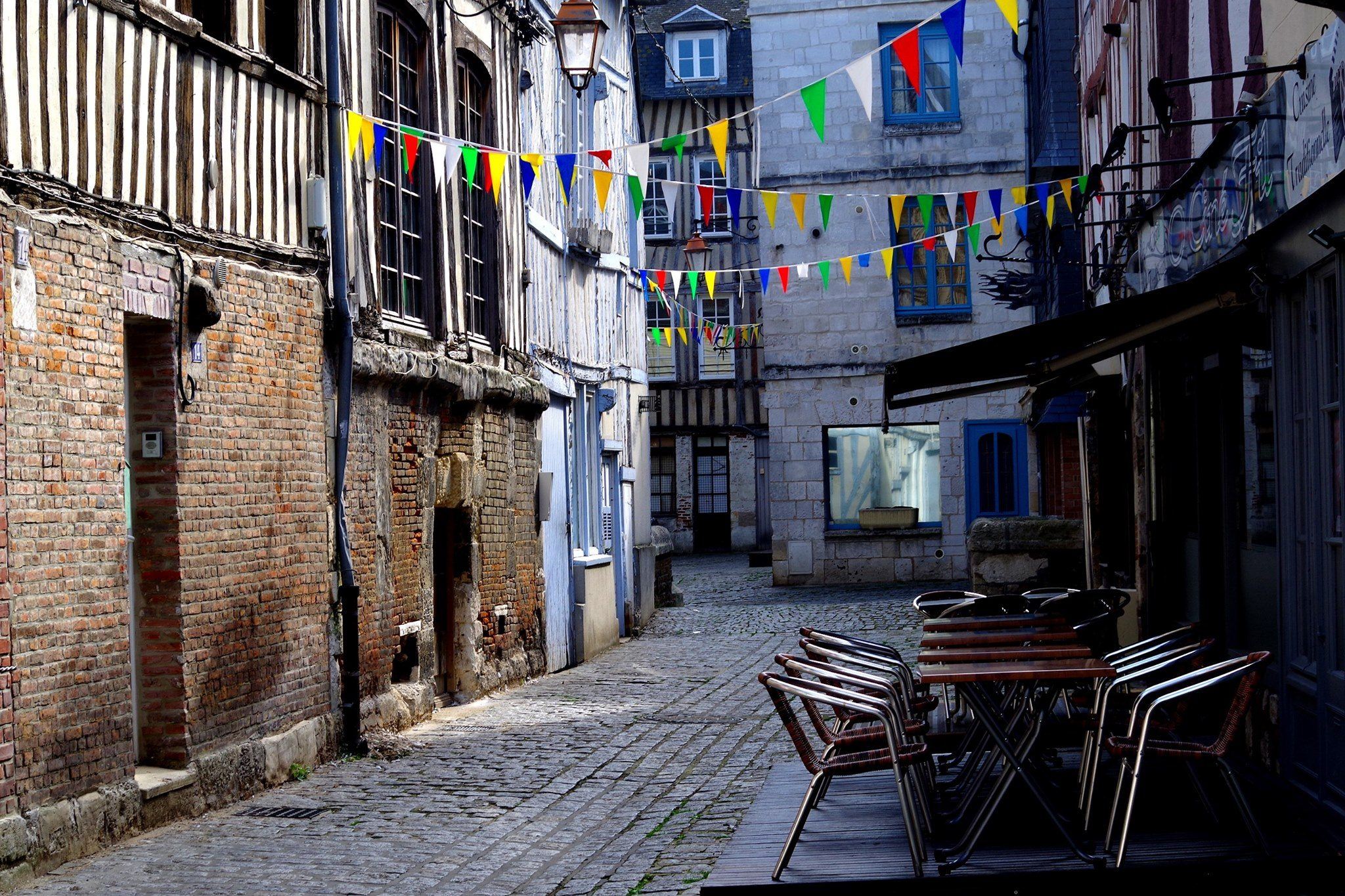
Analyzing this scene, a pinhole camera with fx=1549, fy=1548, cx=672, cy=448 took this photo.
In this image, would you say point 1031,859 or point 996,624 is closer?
point 1031,859

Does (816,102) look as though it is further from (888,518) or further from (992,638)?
(888,518)

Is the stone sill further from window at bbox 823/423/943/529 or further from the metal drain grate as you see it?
the metal drain grate

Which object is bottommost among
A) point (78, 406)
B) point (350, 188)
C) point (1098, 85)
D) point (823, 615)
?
point (823, 615)

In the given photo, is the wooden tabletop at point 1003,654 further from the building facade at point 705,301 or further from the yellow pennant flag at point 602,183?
the building facade at point 705,301

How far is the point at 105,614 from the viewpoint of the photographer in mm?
6656

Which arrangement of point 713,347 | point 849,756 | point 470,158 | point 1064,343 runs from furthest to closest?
1. point 713,347
2. point 470,158
3. point 1064,343
4. point 849,756

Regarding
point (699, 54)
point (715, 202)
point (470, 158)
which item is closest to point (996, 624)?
point (470, 158)

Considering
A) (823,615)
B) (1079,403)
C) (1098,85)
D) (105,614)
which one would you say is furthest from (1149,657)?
(823,615)

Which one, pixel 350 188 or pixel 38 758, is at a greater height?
pixel 350 188

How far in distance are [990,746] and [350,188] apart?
17.1 feet

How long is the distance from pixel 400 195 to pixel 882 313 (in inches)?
547

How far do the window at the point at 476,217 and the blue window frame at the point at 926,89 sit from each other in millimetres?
11967

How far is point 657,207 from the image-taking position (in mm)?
30047

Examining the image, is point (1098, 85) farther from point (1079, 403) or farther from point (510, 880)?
point (510, 880)
